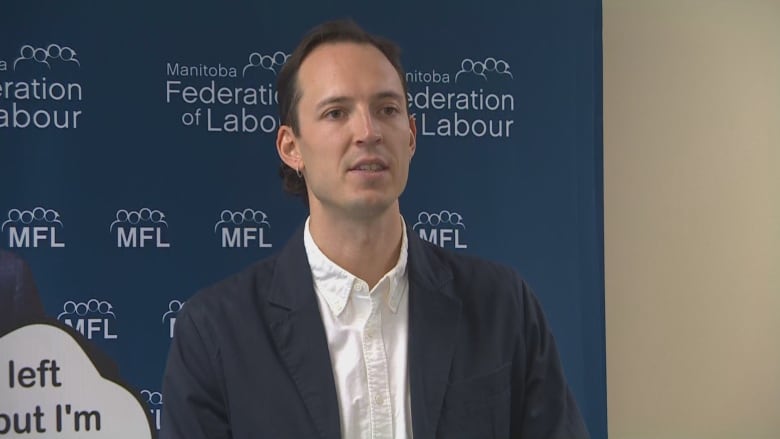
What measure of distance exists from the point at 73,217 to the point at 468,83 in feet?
4.30

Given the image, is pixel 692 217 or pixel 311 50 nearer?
pixel 311 50

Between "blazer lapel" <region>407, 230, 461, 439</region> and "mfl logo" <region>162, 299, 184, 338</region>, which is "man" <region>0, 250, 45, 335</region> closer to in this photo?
"mfl logo" <region>162, 299, 184, 338</region>

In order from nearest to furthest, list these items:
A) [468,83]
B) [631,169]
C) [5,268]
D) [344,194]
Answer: [344,194], [5,268], [468,83], [631,169]

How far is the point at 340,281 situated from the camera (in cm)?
169

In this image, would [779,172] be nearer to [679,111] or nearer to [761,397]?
[679,111]

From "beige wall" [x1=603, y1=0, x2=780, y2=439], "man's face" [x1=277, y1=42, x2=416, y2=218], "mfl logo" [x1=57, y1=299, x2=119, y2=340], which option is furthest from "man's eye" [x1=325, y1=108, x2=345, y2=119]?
"beige wall" [x1=603, y1=0, x2=780, y2=439]

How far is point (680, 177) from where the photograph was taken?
3.17 meters

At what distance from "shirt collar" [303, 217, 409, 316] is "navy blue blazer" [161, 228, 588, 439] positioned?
0.03 metres

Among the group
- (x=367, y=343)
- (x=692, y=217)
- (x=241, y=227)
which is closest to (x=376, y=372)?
(x=367, y=343)

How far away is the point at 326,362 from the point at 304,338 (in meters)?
0.07

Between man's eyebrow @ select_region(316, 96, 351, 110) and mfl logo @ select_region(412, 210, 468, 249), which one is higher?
man's eyebrow @ select_region(316, 96, 351, 110)

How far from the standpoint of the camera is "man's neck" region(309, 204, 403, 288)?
170 cm

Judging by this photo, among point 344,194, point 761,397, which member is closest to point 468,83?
point 344,194

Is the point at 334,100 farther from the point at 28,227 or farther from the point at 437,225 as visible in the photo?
the point at 28,227
